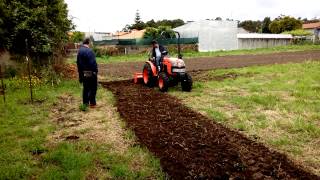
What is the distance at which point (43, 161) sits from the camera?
6.24 meters

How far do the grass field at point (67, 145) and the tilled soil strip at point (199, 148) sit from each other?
311 millimetres

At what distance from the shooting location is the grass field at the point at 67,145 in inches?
225

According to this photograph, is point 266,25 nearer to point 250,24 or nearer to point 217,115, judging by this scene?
point 250,24

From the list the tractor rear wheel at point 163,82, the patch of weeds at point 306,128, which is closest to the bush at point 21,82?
the tractor rear wheel at point 163,82

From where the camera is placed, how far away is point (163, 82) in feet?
41.5

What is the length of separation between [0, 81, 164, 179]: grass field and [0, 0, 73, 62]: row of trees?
5.08 metres

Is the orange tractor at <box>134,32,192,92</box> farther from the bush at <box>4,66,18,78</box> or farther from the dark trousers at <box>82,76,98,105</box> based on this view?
the bush at <box>4,66,18,78</box>

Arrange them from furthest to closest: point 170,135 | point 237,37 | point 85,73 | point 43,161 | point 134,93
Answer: point 237,37 → point 134,93 → point 85,73 → point 170,135 → point 43,161

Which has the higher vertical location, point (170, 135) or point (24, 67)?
point (24, 67)

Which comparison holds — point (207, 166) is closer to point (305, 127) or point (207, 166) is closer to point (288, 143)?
point (288, 143)

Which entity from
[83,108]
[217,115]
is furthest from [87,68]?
[217,115]

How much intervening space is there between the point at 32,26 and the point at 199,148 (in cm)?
1135

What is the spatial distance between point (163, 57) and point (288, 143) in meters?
6.95

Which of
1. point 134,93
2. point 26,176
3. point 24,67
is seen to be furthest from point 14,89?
point 26,176
